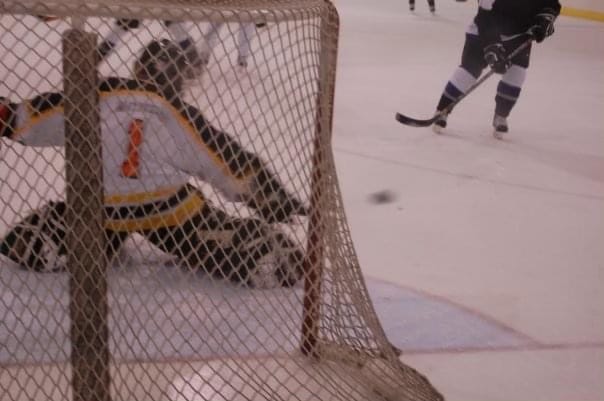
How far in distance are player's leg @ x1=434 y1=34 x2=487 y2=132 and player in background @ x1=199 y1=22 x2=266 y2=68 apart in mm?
1784

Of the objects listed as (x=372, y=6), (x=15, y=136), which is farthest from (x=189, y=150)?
(x=372, y=6)

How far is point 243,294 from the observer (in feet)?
3.84

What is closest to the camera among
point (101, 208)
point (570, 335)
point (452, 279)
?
point (101, 208)

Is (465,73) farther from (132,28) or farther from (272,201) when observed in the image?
(132,28)

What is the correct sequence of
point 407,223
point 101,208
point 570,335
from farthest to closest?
point 407,223
point 570,335
point 101,208

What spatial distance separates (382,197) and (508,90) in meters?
0.96

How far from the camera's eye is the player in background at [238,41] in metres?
0.93

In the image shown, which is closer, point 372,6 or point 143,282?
point 143,282

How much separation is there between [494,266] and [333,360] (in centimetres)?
62

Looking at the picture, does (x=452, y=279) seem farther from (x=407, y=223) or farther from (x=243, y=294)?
(x=243, y=294)

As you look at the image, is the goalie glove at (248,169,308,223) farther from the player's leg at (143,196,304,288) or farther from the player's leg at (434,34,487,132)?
the player's leg at (434,34,487,132)

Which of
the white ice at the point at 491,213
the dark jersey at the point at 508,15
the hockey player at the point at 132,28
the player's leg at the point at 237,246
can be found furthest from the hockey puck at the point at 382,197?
the hockey player at the point at 132,28

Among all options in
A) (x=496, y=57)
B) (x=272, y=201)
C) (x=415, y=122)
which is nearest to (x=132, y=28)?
(x=272, y=201)

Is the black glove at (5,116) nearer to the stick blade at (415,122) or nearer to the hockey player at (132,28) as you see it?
the hockey player at (132,28)
